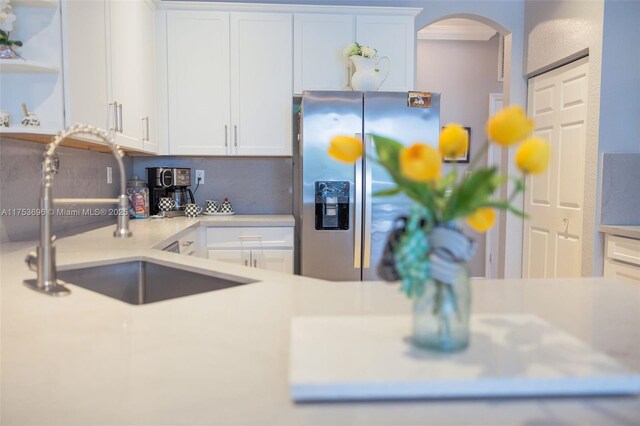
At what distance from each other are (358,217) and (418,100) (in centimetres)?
80

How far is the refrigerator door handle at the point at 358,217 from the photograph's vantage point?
3.06 metres

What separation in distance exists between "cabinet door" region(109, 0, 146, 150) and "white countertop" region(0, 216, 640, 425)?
4.68 ft

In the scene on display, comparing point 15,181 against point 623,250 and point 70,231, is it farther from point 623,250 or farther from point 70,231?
point 623,250

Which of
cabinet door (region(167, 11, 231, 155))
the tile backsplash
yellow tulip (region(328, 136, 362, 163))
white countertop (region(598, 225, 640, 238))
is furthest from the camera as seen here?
cabinet door (region(167, 11, 231, 155))

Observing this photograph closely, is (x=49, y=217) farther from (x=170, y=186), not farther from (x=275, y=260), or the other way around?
(x=170, y=186)

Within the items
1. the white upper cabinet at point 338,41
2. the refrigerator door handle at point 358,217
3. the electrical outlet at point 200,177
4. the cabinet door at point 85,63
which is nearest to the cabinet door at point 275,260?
the refrigerator door handle at point 358,217

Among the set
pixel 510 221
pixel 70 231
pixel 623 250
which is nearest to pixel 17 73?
pixel 70 231

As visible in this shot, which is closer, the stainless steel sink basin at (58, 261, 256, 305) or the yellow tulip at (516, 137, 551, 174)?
the yellow tulip at (516, 137, 551, 174)

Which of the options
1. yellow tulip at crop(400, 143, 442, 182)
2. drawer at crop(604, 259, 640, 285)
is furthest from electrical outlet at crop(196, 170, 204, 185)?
yellow tulip at crop(400, 143, 442, 182)

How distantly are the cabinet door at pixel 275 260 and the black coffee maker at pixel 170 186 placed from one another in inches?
29.6

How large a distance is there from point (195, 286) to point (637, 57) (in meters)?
2.78

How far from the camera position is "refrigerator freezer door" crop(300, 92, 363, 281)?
3.04 m

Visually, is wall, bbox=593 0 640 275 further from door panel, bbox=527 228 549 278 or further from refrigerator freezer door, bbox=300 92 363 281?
refrigerator freezer door, bbox=300 92 363 281

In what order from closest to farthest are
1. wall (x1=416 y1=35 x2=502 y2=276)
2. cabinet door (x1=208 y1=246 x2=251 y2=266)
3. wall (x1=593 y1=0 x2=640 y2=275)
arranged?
1. wall (x1=593 y1=0 x2=640 y2=275)
2. cabinet door (x1=208 y1=246 x2=251 y2=266)
3. wall (x1=416 y1=35 x2=502 y2=276)
